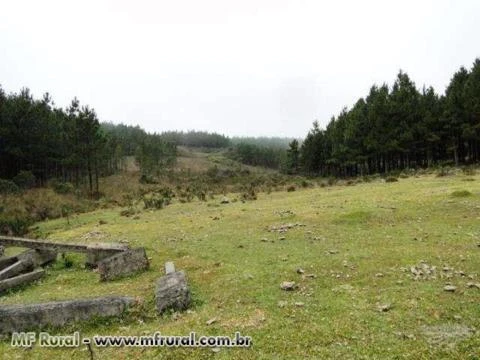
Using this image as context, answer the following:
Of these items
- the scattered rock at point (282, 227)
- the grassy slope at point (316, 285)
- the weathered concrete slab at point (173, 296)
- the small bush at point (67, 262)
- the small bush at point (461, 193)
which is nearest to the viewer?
the grassy slope at point (316, 285)

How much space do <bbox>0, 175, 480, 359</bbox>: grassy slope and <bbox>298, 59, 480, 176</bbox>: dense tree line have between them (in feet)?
117

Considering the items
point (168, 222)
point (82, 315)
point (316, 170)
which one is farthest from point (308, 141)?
point (82, 315)

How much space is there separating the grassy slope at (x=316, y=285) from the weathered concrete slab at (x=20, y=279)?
378mm

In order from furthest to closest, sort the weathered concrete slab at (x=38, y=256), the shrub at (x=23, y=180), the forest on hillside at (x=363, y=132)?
the forest on hillside at (x=363, y=132), the shrub at (x=23, y=180), the weathered concrete slab at (x=38, y=256)

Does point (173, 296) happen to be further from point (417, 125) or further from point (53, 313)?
point (417, 125)

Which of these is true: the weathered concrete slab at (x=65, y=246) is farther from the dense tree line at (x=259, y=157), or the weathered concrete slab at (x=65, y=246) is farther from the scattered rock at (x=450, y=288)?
the dense tree line at (x=259, y=157)

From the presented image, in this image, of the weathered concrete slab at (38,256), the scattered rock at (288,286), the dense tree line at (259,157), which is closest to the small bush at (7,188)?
the weathered concrete slab at (38,256)

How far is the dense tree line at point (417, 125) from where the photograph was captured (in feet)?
161

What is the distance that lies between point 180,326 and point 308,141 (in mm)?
80842

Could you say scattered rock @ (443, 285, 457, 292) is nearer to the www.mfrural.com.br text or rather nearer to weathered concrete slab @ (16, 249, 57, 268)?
the www.mfrural.com.br text

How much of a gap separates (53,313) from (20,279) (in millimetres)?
4954

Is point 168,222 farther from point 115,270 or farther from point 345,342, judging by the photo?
point 345,342

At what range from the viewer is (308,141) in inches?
3386

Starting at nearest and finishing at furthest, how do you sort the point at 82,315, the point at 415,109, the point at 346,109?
1. the point at 82,315
2. the point at 415,109
3. the point at 346,109
